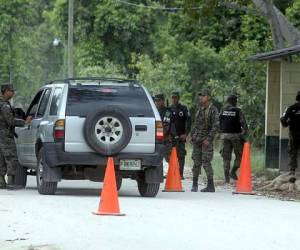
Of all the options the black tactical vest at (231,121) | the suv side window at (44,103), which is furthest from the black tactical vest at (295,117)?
the suv side window at (44,103)

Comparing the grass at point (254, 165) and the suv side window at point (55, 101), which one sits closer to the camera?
the suv side window at point (55, 101)

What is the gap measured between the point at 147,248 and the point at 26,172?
8.01m

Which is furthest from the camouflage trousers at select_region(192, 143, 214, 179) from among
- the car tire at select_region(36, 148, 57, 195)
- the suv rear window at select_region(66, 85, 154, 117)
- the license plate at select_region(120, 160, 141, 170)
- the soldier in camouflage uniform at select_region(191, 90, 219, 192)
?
the car tire at select_region(36, 148, 57, 195)

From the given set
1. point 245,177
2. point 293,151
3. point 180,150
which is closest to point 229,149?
point 180,150

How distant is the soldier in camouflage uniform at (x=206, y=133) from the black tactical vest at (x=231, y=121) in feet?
9.96

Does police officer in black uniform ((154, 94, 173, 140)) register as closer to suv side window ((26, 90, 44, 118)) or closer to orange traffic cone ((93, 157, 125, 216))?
suv side window ((26, 90, 44, 118))

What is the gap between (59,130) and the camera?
50.8 feet

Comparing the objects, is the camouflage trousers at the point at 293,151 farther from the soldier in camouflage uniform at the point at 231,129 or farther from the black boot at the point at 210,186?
the soldier in camouflage uniform at the point at 231,129

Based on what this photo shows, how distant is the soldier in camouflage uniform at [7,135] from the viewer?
1702 centimetres

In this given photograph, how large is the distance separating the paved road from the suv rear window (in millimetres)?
1405

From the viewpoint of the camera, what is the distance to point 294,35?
2398cm

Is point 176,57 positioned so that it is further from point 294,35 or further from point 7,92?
point 7,92

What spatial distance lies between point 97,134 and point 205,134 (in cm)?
306

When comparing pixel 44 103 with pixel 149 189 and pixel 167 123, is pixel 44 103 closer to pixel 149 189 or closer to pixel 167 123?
pixel 149 189
